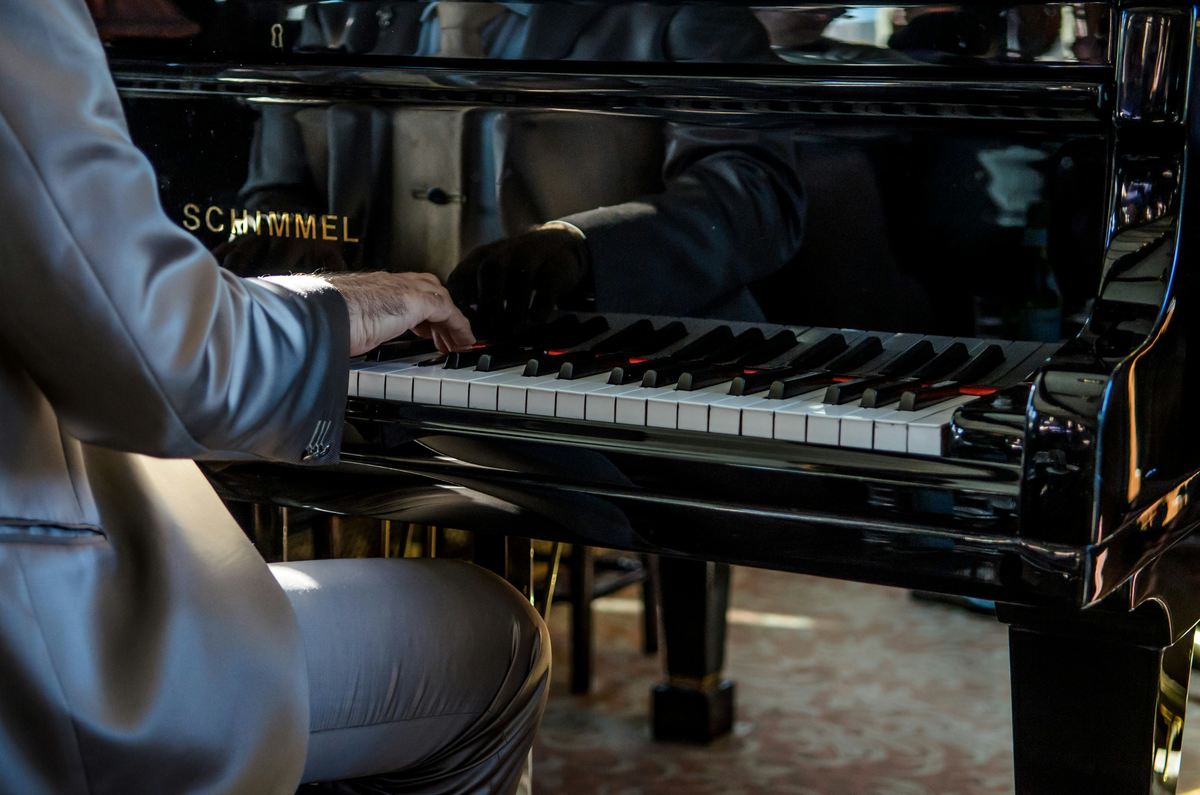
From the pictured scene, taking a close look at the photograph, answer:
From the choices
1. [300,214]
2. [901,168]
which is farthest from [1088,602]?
[300,214]

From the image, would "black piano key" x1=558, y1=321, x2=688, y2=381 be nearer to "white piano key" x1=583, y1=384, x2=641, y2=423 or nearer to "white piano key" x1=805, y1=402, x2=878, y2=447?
"white piano key" x1=583, y1=384, x2=641, y2=423

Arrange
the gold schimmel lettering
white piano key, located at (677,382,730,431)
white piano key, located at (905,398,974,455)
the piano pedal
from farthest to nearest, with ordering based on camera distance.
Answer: the piano pedal → the gold schimmel lettering → white piano key, located at (677,382,730,431) → white piano key, located at (905,398,974,455)

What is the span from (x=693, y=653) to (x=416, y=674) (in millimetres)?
1121

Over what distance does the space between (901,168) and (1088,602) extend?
544 millimetres

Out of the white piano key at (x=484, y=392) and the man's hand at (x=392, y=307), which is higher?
the man's hand at (x=392, y=307)

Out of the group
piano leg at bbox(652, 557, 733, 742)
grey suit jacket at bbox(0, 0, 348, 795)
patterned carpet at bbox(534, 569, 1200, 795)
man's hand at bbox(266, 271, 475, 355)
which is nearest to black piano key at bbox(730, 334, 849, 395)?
man's hand at bbox(266, 271, 475, 355)

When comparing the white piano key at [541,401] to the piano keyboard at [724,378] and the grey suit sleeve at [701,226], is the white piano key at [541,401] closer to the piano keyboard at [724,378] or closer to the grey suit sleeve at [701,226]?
the piano keyboard at [724,378]

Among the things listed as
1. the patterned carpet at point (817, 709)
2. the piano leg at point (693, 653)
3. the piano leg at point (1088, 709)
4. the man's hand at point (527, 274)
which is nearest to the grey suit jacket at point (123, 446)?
the man's hand at point (527, 274)

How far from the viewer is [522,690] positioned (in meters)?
1.46

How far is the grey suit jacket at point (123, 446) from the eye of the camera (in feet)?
3.11

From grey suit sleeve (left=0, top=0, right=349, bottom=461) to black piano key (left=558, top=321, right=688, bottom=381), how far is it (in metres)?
0.44

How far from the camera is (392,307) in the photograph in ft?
4.61

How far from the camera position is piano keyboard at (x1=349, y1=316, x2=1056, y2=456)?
51.6 inches

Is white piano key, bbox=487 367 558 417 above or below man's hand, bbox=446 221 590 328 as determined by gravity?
below
